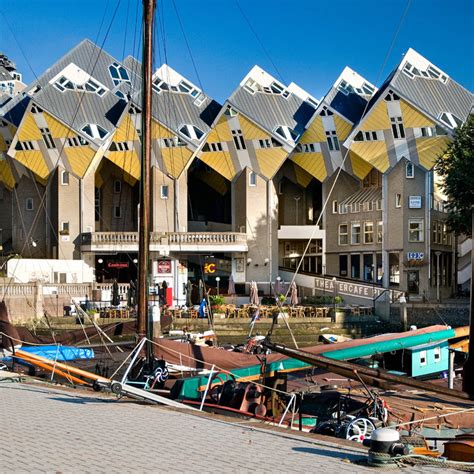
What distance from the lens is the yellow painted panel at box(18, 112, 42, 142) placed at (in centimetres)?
5959

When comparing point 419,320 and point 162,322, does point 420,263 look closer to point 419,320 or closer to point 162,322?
point 419,320

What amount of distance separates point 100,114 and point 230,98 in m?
10.1

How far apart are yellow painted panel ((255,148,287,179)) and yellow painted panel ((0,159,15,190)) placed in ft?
64.7

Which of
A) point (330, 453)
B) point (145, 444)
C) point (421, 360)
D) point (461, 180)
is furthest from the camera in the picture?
point (461, 180)

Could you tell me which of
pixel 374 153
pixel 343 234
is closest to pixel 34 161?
pixel 343 234

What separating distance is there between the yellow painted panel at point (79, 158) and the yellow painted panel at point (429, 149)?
76.8 feet

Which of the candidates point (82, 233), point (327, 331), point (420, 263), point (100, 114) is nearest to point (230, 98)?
point (100, 114)

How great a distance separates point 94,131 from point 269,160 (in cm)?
1321

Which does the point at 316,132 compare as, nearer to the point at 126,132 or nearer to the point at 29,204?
the point at 126,132

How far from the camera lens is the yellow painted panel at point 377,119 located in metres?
54.8

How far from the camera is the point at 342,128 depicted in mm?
58188

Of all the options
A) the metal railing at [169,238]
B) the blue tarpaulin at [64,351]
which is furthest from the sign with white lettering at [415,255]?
the blue tarpaulin at [64,351]

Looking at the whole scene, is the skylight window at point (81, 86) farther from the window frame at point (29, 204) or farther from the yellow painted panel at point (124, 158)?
the window frame at point (29, 204)

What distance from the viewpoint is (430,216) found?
54312 mm
